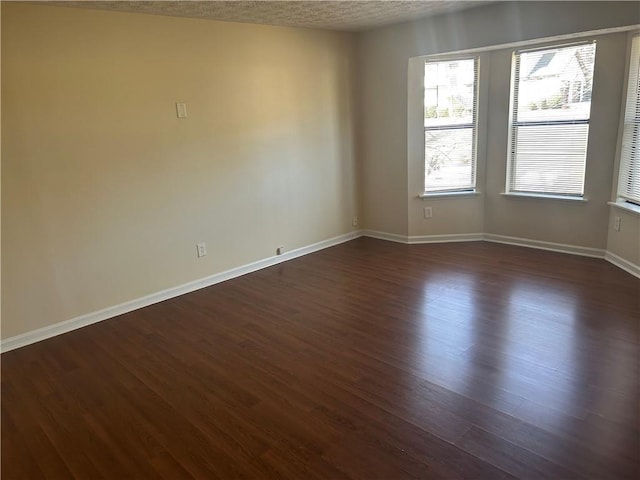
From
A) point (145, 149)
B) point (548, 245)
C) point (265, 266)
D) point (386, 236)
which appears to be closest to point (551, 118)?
point (548, 245)

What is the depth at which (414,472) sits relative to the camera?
188 centimetres

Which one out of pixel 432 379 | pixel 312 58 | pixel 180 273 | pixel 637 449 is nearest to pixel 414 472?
pixel 432 379

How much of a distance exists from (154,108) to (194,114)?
1.18 feet

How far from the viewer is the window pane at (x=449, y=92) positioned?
4781 mm

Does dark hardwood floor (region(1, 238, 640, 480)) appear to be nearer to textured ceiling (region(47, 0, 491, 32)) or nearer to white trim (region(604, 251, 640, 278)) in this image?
white trim (region(604, 251, 640, 278))

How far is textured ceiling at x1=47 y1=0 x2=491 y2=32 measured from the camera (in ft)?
10.8

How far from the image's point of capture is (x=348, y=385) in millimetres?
2518

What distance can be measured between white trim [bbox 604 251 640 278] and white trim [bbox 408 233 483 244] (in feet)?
4.25

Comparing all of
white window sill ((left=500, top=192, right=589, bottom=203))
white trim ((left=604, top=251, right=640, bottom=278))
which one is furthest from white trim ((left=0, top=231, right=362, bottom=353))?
white trim ((left=604, top=251, right=640, bottom=278))

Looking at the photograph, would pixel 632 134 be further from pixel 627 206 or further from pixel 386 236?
pixel 386 236

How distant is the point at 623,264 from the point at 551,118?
61.9 inches

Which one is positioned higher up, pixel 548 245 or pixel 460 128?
pixel 460 128

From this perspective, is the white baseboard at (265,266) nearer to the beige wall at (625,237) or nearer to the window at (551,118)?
the beige wall at (625,237)

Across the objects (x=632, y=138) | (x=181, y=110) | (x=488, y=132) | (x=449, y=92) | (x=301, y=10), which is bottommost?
(x=632, y=138)
